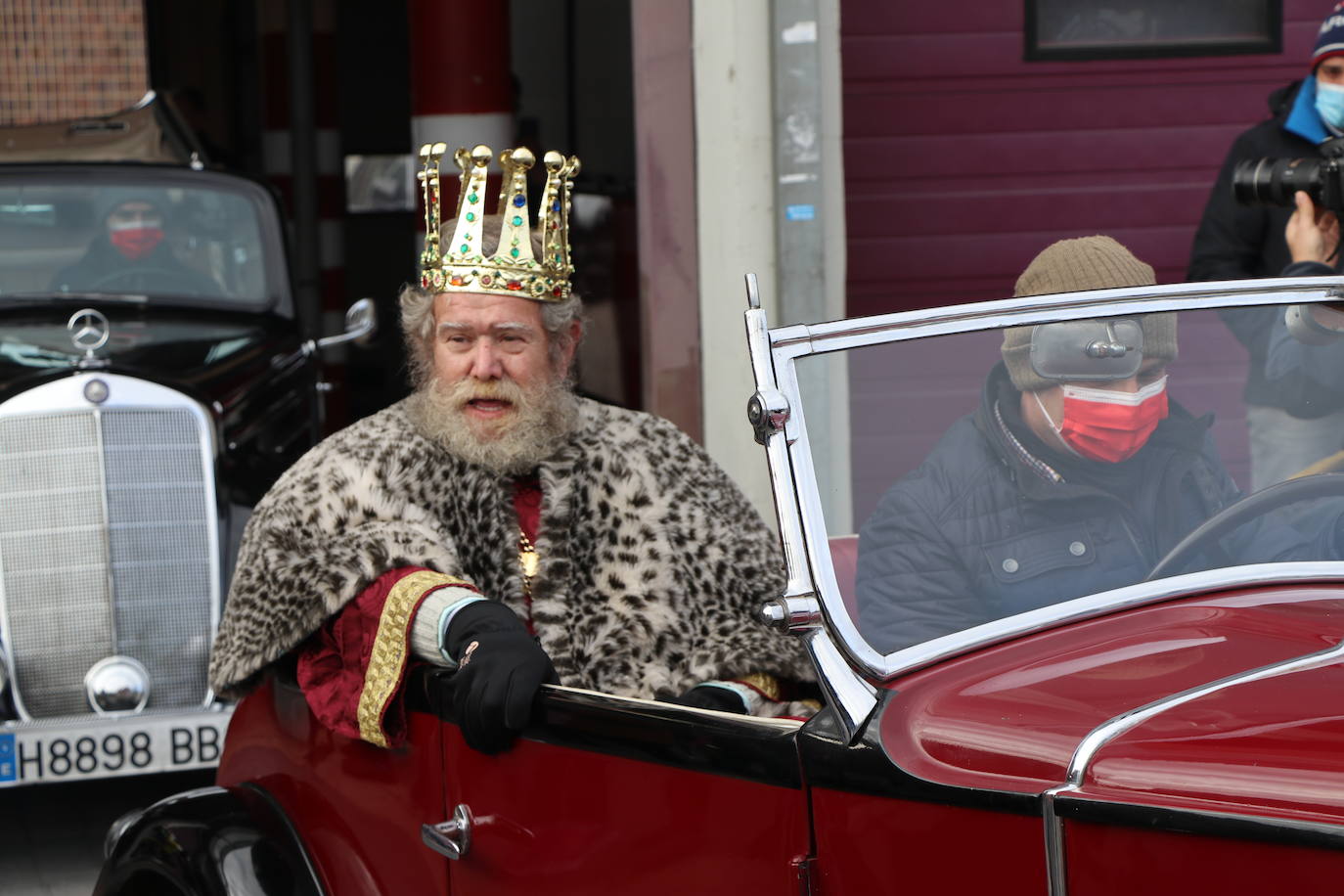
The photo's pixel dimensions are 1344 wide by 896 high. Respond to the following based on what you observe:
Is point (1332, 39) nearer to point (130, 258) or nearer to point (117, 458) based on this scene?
point (117, 458)

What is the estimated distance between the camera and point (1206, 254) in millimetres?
4559

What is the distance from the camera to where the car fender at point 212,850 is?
255cm

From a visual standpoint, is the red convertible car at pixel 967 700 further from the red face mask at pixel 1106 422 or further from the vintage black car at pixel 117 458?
the vintage black car at pixel 117 458

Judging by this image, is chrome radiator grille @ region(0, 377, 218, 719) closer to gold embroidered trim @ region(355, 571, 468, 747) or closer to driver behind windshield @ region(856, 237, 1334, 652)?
gold embroidered trim @ region(355, 571, 468, 747)

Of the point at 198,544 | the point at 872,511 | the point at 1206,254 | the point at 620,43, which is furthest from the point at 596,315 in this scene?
the point at 872,511

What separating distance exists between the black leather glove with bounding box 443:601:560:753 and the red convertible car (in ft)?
0.10

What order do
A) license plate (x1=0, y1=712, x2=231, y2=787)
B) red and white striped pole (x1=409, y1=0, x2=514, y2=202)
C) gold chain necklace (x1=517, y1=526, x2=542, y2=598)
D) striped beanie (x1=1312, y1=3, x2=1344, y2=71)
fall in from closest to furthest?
1. gold chain necklace (x1=517, y1=526, x2=542, y2=598)
2. striped beanie (x1=1312, y1=3, x2=1344, y2=71)
3. license plate (x1=0, y1=712, x2=231, y2=787)
4. red and white striped pole (x1=409, y1=0, x2=514, y2=202)

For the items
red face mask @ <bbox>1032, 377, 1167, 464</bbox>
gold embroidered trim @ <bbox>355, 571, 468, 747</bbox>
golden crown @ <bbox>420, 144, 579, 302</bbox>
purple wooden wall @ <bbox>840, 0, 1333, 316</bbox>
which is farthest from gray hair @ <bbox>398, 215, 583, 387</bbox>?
purple wooden wall @ <bbox>840, 0, 1333, 316</bbox>

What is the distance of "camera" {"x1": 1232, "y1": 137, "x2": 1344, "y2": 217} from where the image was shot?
3.64m

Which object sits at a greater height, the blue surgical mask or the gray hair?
the blue surgical mask

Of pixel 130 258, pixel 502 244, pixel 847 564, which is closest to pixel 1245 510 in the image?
pixel 847 564

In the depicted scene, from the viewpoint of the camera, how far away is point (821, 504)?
1867 mm

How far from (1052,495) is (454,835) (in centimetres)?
92

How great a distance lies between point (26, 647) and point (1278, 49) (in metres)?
5.16
